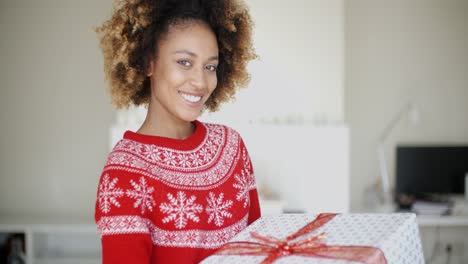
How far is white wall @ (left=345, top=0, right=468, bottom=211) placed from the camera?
14.3 ft

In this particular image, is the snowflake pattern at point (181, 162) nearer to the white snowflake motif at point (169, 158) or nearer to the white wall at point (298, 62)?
the white snowflake motif at point (169, 158)

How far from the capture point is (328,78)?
13.2 ft

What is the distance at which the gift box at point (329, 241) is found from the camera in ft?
3.02

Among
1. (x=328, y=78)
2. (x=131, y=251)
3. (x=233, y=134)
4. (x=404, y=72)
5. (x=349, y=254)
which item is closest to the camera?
(x=349, y=254)

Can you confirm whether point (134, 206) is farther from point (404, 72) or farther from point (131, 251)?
point (404, 72)

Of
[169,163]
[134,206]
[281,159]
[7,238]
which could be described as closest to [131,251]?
[134,206]

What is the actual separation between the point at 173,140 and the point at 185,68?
15cm

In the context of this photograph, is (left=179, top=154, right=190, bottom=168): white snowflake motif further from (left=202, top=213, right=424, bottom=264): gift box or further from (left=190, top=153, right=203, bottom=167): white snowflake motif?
(left=202, top=213, right=424, bottom=264): gift box

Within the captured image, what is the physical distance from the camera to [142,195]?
3.59 feet

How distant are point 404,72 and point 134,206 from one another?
11.9ft

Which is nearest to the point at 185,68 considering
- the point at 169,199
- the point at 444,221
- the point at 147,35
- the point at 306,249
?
the point at 147,35

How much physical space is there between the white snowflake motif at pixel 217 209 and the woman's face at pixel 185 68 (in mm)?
165

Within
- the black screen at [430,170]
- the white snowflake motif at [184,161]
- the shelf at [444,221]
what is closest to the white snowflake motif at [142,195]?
the white snowflake motif at [184,161]

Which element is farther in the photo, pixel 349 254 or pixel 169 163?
pixel 169 163
